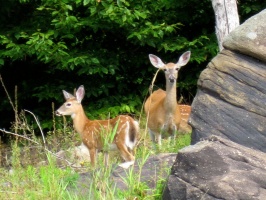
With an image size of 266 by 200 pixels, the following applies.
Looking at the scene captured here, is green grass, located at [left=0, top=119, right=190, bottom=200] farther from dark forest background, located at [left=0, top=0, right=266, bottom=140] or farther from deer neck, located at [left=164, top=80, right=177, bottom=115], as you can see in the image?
dark forest background, located at [left=0, top=0, right=266, bottom=140]

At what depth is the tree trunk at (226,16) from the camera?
37.9 feet

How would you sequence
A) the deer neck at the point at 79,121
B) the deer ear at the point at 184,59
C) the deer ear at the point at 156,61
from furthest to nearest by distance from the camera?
1. the deer ear at the point at 156,61
2. the deer ear at the point at 184,59
3. the deer neck at the point at 79,121

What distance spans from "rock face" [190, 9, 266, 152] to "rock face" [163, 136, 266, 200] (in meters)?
1.99

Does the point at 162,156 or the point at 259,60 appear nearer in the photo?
the point at 162,156

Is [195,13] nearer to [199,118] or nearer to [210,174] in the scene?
[199,118]

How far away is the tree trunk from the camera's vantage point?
11.5 m

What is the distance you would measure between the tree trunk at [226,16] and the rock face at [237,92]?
2.00 meters

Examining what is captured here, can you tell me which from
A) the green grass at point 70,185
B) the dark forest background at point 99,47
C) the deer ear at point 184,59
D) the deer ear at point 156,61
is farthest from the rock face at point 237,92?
the dark forest background at point 99,47

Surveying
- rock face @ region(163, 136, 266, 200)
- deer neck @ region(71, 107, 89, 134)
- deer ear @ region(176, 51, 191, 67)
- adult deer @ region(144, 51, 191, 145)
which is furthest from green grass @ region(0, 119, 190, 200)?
deer ear @ region(176, 51, 191, 67)

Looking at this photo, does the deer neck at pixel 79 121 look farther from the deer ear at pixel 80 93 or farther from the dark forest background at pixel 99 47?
the dark forest background at pixel 99 47

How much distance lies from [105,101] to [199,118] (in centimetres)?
564

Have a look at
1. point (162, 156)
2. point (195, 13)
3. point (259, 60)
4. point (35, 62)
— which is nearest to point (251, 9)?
point (195, 13)

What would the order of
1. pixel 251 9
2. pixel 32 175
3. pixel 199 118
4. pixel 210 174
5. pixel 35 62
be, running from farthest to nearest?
pixel 35 62
pixel 251 9
pixel 199 118
pixel 32 175
pixel 210 174

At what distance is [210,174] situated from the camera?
6.59m
